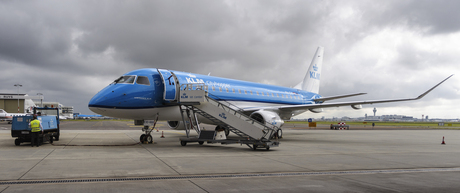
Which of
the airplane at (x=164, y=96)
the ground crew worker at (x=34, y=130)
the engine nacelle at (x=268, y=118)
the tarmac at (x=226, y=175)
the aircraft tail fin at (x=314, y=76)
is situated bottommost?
the tarmac at (x=226, y=175)

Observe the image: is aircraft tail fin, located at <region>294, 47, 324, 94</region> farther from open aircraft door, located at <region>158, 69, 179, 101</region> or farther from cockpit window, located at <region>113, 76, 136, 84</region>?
cockpit window, located at <region>113, 76, 136, 84</region>

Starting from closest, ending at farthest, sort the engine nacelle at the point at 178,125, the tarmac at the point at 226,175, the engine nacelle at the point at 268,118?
the tarmac at the point at 226,175
the engine nacelle at the point at 268,118
the engine nacelle at the point at 178,125

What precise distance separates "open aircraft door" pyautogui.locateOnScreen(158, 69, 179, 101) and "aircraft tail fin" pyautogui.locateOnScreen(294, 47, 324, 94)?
54.2 feet

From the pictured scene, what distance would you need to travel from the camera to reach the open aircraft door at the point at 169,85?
15935 mm

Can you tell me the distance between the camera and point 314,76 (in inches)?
1214

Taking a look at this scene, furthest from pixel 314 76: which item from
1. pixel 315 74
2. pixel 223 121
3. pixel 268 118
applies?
pixel 223 121

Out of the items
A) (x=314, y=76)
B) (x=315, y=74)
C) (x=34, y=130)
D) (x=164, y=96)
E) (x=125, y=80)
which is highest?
(x=315, y=74)

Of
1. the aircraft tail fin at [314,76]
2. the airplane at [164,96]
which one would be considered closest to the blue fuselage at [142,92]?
the airplane at [164,96]

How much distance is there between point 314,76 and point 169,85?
A: 18.4m

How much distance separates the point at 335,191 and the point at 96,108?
11996 millimetres

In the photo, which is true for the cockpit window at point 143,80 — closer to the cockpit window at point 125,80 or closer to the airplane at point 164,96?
the airplane at point 164,96

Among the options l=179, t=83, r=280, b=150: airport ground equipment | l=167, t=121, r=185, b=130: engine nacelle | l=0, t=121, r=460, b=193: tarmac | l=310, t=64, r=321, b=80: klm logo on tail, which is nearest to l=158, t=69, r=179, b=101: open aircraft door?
l=179, t=83, r=280, b=150: airport ground equipment

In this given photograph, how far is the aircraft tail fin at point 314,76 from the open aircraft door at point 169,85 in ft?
54.2

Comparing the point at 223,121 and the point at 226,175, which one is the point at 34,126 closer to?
the point at 223,121
